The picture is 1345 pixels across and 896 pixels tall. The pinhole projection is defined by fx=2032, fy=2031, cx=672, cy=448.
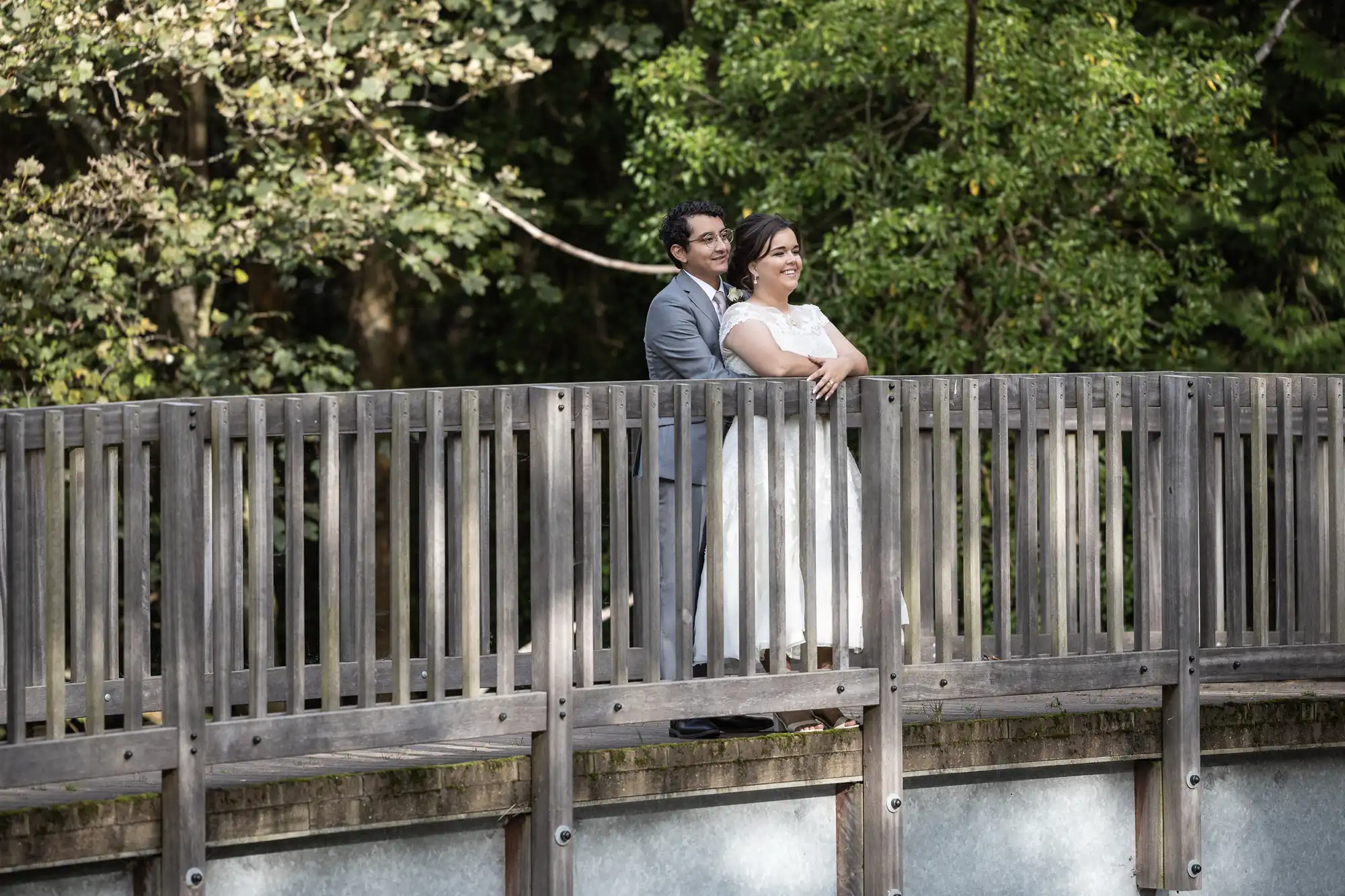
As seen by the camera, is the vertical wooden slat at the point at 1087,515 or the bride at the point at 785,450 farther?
the vertical wooden slat at the point at 1087,515

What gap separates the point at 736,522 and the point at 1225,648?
1.94 metres

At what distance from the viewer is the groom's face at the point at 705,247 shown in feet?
23.2

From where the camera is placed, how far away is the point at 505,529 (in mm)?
6316

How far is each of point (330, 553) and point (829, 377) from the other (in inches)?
68.9

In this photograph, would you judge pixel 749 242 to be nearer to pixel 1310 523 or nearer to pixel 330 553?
pixel 330 553

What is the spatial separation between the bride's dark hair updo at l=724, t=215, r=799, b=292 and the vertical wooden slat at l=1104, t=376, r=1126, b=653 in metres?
1.29

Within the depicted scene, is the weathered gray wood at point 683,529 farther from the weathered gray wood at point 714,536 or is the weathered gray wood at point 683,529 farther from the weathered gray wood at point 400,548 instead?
the weathered gray wood at point 400,548

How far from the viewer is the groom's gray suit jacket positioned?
274 inches

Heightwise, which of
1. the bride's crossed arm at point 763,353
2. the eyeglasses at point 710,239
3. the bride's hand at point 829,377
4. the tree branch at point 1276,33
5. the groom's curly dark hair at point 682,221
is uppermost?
the tree branch at point 1276,33

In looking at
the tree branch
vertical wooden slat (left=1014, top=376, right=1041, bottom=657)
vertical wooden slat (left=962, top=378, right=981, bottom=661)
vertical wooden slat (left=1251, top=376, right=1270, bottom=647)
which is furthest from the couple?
the tree branch

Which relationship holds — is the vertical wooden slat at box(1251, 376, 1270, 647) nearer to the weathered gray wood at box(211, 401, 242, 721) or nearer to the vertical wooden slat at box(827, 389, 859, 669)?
the vertical wooden slat at box(827, 389, 859, 669)

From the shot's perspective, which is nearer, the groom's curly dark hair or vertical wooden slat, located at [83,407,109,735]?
vertical wooden slat, located at [83,407,109,735]

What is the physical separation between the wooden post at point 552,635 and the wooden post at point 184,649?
1.07 meters

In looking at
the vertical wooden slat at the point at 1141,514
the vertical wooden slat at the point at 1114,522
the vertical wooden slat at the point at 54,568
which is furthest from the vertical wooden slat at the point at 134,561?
the vertical wooden slat at the point at 1141,514
